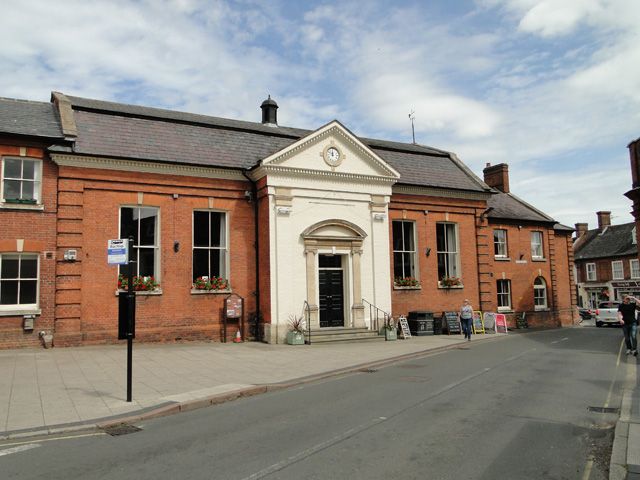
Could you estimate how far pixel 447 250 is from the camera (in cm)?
2570

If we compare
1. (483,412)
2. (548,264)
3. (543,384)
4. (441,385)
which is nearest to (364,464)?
(483,412)

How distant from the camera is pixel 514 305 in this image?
30.1 metres

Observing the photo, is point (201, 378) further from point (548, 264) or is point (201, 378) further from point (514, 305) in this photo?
point (548, 264)

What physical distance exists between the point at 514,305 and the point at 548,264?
4.05 meters

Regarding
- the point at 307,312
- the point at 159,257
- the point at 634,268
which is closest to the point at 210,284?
the point at 159,257

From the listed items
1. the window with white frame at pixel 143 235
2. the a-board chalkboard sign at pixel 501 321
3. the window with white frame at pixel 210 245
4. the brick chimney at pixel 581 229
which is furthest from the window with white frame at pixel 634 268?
the window with white frame at pixel 143 235

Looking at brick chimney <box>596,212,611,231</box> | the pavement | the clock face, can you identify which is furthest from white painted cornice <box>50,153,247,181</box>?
brick chimney <box>596,212,611,231</box>

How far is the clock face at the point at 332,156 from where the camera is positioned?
69.1ft

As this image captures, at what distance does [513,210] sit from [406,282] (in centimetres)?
1174

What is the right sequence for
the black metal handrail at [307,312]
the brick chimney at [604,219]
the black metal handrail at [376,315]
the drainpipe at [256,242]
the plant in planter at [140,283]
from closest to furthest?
the plant in planter at [140,283] < the black metal handrail at [307,312] < the drainpipe at [256,242] < the black metal handrail at [376,315] < the brick chimney at [604,219]

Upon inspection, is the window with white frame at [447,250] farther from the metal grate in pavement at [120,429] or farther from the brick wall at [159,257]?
the metal grate in pavement at [120,429]

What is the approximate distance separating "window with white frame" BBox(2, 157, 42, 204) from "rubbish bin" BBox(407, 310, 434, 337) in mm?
15326

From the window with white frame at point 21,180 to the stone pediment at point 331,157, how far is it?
756cm

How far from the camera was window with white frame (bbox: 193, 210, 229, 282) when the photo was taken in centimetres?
1964
